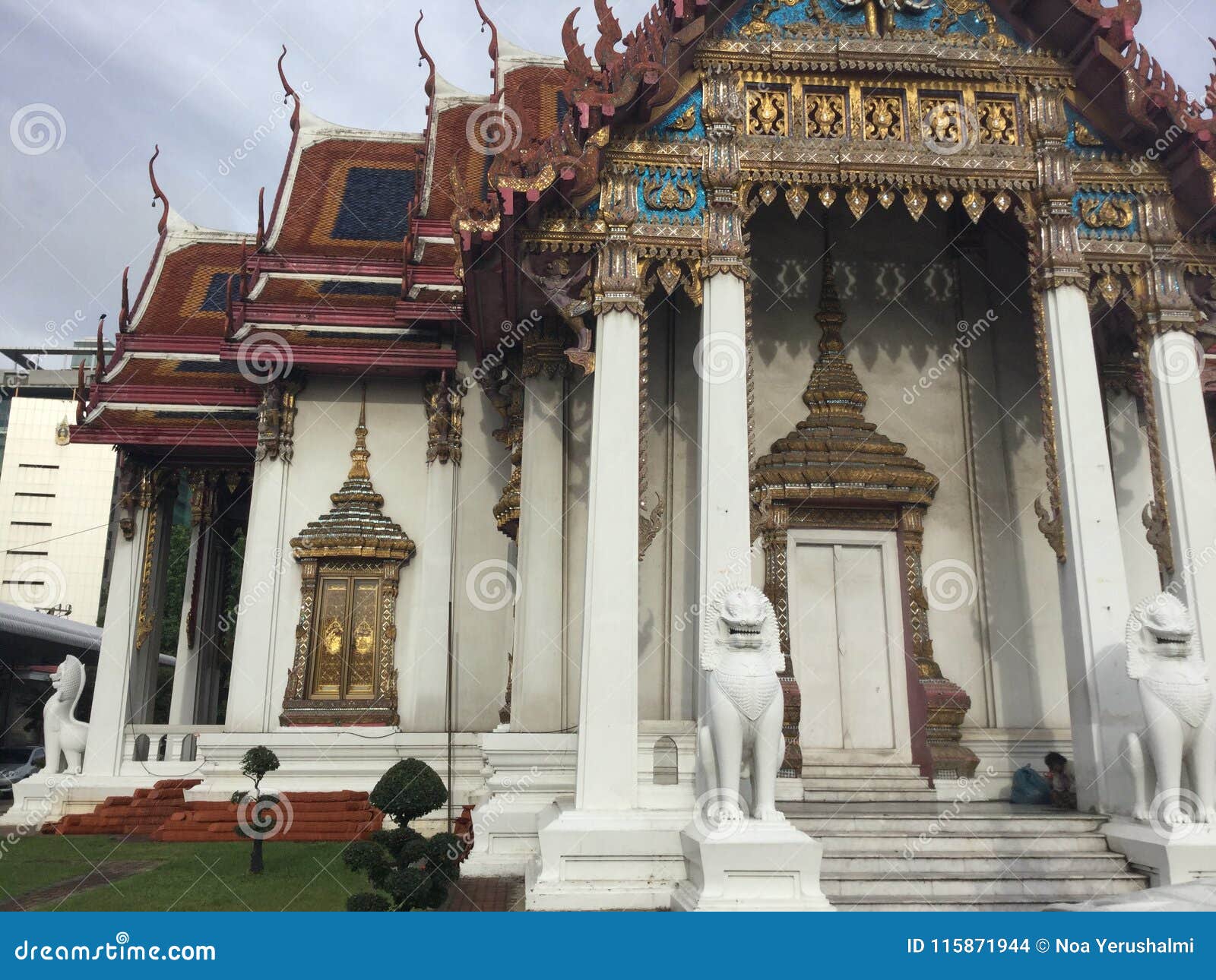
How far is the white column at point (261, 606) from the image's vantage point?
1112cm

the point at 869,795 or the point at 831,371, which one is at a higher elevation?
the point at 831,371

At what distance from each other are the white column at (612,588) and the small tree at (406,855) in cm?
102

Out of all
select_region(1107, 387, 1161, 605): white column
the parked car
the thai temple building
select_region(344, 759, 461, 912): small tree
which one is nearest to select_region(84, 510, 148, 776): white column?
the thai temple building

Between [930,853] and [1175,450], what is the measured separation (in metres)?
3.71

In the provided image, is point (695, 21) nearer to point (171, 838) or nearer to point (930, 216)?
point (930, 216)

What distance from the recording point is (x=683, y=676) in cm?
921

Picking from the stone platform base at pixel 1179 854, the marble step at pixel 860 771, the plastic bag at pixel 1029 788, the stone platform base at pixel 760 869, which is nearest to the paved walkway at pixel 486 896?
the stone platform base at pixel 760 869

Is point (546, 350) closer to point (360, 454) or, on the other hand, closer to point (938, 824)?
point (360, 454)

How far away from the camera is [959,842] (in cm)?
673

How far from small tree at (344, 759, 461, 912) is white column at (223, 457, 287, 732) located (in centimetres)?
486

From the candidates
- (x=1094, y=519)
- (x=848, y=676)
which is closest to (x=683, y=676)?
(x=848, y=676)

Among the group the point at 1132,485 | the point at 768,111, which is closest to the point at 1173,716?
the point at 1132,485

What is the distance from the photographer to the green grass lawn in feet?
22.5

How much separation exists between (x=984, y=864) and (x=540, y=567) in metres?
4.58
